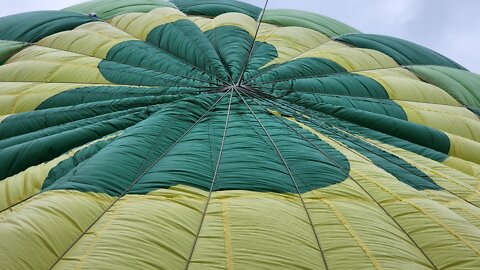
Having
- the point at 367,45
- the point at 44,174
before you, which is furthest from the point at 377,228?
the point at 367,45

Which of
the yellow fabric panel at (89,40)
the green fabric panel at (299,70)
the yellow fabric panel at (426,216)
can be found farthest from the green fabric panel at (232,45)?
the yellow fabric panel at (426,216)

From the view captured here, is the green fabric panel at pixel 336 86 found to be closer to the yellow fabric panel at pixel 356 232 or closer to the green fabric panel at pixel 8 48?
the yellow fabric panel at pixel 356 232

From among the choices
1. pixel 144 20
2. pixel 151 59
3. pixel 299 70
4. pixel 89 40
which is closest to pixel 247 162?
pixel 299 70

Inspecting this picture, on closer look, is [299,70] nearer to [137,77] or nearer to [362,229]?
[137,77]

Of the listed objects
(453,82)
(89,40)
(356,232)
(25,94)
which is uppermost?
(453,82)

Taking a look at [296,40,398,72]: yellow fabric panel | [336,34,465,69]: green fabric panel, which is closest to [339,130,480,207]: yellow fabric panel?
[296,40,398,72]: yellow fabric panel

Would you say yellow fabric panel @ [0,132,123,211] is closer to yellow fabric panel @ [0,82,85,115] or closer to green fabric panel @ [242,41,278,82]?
yellow fabric panel @ [0,82,85,115]
